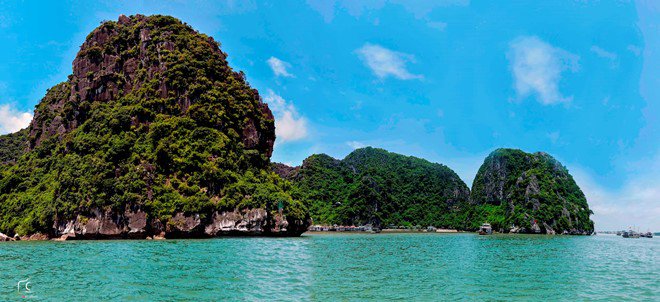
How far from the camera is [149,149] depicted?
76.2 metres

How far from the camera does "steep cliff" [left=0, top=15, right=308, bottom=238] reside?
225 feet

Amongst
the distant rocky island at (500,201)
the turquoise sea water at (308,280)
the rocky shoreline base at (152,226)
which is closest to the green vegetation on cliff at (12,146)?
the rocky shoreline base at (152,226)

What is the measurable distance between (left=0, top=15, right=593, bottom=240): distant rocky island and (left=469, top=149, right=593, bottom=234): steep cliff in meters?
87.5

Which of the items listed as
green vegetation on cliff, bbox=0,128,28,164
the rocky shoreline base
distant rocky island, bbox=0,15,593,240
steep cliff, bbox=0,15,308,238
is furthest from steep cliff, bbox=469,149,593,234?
green vegetation on cliff, bbox=0,128,28,164

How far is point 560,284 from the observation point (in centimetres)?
2245

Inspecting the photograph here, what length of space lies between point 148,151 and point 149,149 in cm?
39

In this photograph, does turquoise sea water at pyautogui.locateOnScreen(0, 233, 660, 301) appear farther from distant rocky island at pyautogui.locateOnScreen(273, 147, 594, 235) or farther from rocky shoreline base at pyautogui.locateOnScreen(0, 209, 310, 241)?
distant rocky island at pyautogui.locateOnScreen(273, 147, 594, 235)

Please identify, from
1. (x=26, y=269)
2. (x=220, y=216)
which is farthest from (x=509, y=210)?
(x=26, y=269)

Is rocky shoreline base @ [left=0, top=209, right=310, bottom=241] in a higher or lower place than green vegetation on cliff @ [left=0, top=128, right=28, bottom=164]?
lower

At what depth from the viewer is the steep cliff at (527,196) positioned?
140 m

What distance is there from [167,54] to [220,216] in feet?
122

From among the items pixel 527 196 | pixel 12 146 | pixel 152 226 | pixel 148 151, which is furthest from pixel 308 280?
pixel 527 196

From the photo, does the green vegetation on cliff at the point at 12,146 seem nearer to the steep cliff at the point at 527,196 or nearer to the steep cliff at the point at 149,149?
the steep cliff at the point at 149,149

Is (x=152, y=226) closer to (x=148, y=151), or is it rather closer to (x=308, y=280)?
(x=148, y=151)
